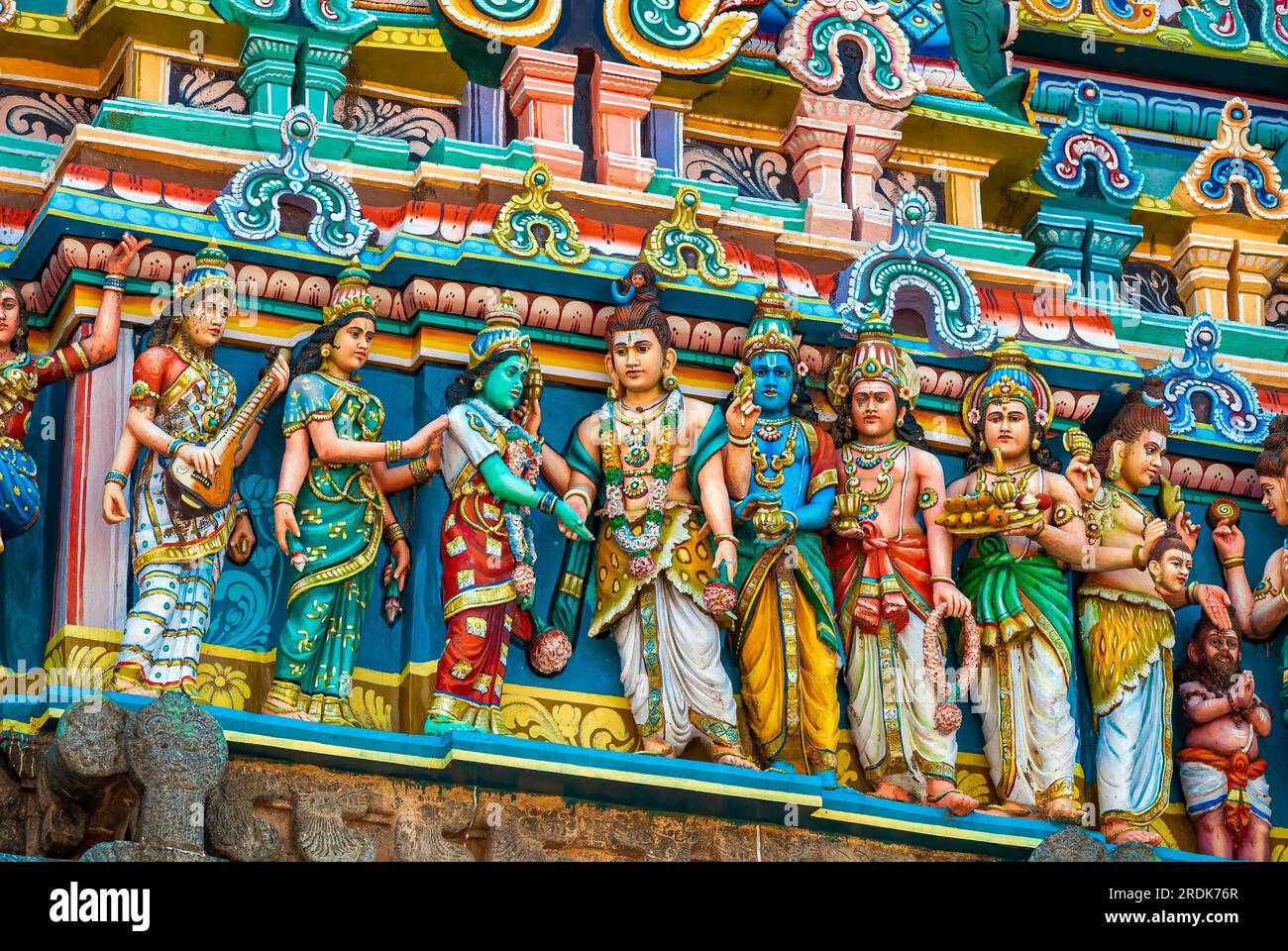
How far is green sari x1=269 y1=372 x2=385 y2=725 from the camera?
1619 cm

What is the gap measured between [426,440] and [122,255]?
1.62 m

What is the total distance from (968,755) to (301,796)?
342cm

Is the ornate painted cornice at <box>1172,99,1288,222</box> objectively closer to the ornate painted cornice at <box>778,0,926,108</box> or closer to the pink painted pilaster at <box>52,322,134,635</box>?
the ornate painted cornice at <box>778,0,926,108</box>

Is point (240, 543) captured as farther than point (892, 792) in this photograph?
No

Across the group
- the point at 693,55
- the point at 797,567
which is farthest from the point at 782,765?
the point at 693,55

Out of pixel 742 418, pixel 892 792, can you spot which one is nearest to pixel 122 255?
pixel 742 418

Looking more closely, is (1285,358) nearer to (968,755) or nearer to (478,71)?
(968,755)

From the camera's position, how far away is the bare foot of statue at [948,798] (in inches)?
657

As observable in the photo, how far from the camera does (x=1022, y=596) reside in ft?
57.0

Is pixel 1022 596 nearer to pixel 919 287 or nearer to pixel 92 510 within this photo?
pixel 919 287
